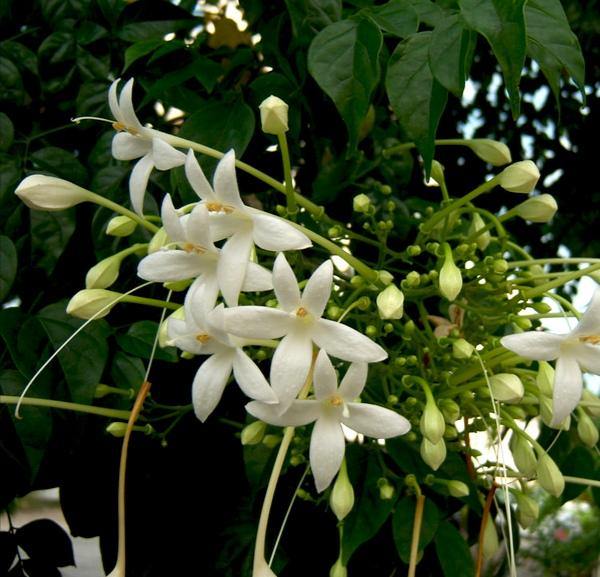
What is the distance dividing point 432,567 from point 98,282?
1.59ft

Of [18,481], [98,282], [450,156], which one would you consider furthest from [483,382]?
[450,156]

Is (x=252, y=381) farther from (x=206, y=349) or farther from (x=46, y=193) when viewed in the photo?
(x=46, y=193)

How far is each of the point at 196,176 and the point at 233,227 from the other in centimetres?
5

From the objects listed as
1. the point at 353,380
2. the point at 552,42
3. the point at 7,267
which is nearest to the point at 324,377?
the point at 353,380

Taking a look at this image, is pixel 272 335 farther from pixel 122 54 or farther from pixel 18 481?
pixel 122 54

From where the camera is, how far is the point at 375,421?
64 centimetres

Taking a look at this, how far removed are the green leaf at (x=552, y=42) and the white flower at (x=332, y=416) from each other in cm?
30

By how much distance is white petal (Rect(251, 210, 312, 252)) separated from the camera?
2.02ft

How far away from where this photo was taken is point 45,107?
111 cm

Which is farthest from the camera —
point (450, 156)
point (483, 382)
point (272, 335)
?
point (450, 156)

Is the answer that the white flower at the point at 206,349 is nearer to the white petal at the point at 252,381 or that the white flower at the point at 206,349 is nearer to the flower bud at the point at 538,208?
the white petal at the point at 252,381

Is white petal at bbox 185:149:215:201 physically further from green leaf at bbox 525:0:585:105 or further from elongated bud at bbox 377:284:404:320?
green leaf at bbox 525:0:585:105

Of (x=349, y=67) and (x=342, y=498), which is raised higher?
(x=349, y=67)

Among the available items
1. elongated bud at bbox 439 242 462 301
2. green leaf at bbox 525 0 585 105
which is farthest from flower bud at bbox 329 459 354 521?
green leaf at bbox 525 0 585 105
